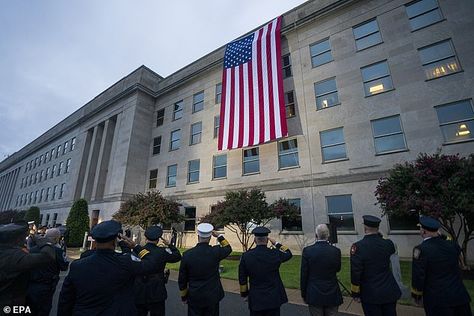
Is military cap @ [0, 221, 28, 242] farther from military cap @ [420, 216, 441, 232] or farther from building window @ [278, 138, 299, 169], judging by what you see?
building window @ [278, 138, 299, 169]

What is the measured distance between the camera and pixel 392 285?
4.14 meters

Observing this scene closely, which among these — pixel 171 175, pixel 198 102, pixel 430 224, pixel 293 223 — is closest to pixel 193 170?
pixel 171 175

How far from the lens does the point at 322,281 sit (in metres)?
4.27

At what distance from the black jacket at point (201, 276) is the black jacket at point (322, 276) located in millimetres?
1611

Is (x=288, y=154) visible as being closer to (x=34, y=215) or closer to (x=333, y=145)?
(x=333, y=145)

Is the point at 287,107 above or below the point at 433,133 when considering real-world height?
above

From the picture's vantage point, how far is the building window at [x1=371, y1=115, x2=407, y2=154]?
15.1 meters

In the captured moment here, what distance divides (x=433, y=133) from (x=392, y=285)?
13.7 metres

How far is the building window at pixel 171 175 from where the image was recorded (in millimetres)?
26248

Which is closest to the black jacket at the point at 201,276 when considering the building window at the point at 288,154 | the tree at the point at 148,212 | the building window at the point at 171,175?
the building window at the point at 288,154

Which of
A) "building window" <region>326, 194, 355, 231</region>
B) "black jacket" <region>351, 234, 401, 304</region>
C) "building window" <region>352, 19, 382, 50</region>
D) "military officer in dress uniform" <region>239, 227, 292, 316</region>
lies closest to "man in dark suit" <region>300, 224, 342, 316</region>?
"black jacket" <region>351, 234, 401, 304</region>

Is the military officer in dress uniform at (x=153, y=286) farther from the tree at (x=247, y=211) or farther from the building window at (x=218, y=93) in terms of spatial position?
the building window at (x=218, y=93)

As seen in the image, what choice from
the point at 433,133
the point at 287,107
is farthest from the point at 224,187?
the point at 433,133

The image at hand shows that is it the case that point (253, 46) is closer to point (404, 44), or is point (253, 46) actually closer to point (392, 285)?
point (404, 44)
